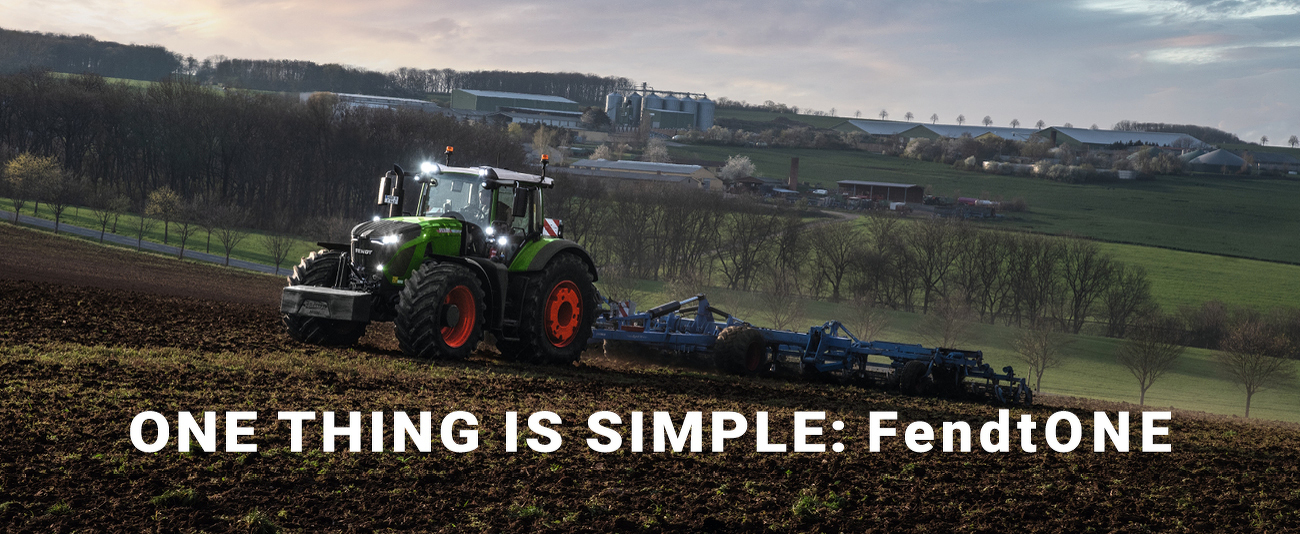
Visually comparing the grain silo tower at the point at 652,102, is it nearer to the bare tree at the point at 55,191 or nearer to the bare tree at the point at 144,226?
the bare tree at the point at 144,226

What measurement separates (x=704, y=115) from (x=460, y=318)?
165108mm

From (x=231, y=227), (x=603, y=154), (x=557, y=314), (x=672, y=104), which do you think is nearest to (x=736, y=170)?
(x=603, y=154)

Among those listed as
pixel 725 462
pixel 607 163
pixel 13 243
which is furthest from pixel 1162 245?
pixel 725 462

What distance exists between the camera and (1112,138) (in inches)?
6299

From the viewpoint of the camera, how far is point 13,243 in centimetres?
4169

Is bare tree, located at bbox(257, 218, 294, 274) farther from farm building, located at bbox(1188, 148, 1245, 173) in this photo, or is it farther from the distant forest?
farm building, located at bbox(1188, 148, 1245, 173)

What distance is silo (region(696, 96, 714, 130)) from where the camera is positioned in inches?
6969

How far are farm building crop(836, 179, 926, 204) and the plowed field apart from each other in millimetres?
94929

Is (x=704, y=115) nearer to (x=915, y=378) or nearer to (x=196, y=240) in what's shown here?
(x=196, y=240)

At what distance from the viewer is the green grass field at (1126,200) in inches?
3435

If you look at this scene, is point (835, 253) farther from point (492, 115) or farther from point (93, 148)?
point (492, 115)

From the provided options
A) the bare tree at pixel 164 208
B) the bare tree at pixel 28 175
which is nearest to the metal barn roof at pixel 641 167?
the bare tree at pixel 164 208

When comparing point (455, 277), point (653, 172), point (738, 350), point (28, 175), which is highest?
point (653, 172)

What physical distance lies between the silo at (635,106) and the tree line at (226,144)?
3504 inches
